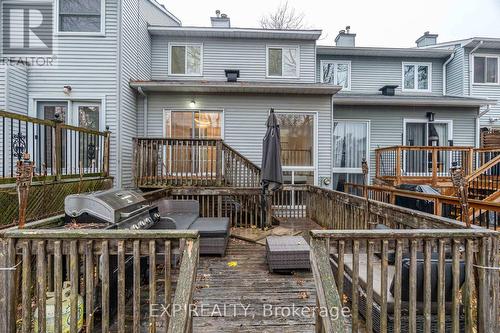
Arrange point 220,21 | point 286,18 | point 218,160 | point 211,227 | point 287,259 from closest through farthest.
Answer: point 287,259
point 211,227
point 218,160
point 220,21
point 286,18

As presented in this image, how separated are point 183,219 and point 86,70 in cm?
487

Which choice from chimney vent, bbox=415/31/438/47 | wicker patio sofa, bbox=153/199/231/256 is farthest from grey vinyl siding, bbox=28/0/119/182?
chimney vent, bbox=415/31/438/47

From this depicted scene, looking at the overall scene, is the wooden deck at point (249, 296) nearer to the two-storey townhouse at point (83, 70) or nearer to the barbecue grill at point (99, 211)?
the barbecue grill at point (99, 211)

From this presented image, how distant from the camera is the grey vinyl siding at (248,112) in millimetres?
8531

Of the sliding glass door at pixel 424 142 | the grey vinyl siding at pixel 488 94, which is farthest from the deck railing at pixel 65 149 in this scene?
the grey vinyl siding at pixel 488 94

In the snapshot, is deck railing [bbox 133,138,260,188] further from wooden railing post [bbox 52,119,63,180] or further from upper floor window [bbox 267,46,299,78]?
upper floor window [bbox 267,46,299,78]

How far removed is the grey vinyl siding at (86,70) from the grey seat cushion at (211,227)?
12.0 feet

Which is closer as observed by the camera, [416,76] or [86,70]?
[86,70]

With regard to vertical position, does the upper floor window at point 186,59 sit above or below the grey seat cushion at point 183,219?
above

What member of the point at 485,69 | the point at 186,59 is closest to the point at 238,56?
the point at 186,59

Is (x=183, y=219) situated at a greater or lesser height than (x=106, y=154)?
lesser

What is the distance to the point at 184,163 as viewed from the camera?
707 centimetres

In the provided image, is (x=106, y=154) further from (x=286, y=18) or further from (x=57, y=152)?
(x=286, y=18)

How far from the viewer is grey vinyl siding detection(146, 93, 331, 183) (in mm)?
8531
